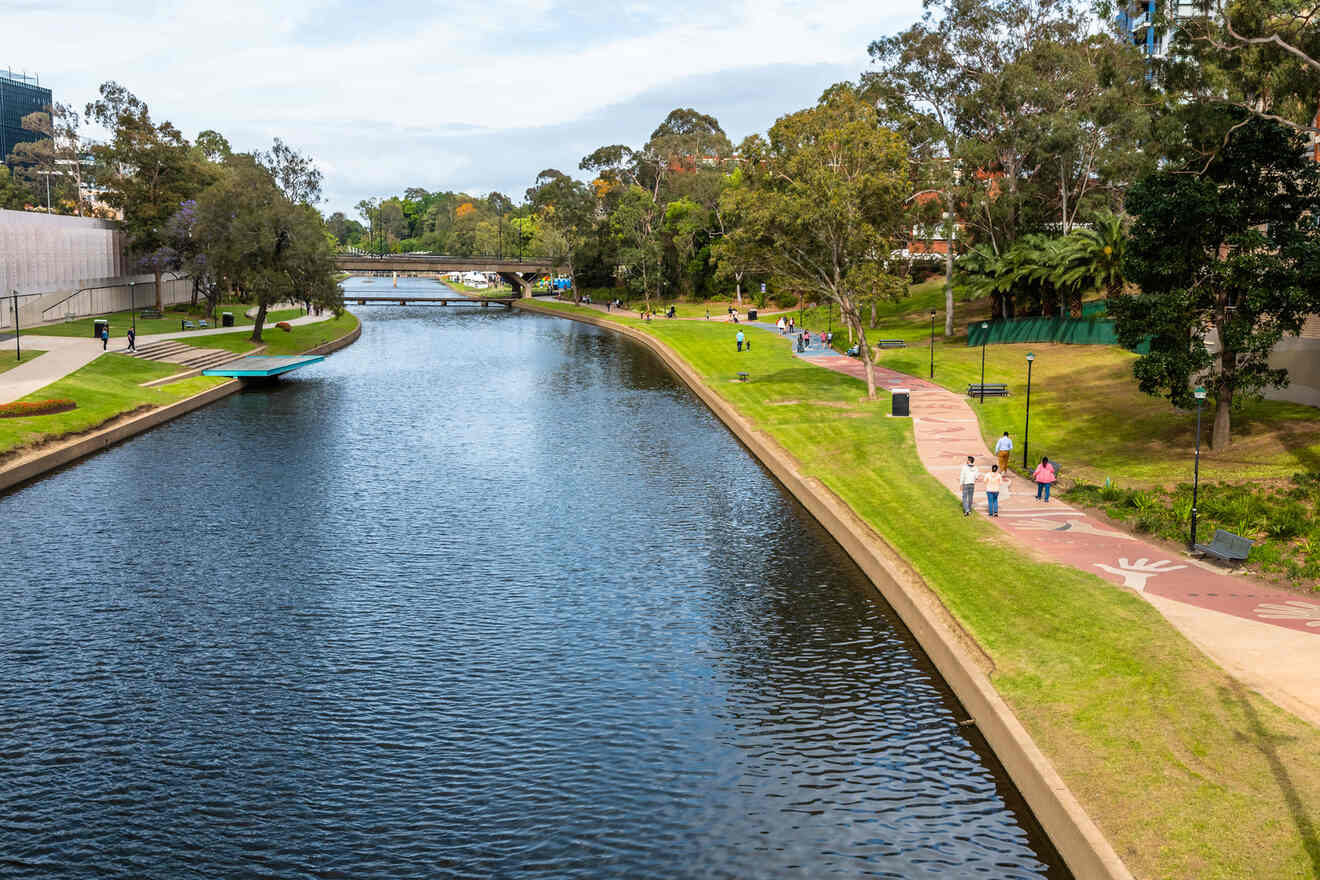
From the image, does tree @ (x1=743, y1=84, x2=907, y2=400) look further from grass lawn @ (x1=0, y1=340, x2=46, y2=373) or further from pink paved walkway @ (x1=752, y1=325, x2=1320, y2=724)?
grass lawn @ (x1=0, y1=340, x2=46, y2=373)

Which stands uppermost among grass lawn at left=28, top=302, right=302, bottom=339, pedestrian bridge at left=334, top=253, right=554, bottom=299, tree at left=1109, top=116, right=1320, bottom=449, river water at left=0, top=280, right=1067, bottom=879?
pedestrian bridge at left=334, top=253, right=554, bottom=299

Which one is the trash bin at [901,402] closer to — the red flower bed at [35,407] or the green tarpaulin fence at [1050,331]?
A: the green tarpaulin fence at [1050,331]

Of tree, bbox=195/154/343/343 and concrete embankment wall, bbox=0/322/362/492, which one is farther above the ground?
tree, bbox=195/154/343/343

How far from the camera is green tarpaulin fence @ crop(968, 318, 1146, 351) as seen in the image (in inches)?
2739

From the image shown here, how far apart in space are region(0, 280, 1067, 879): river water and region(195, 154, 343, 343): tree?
128 ft

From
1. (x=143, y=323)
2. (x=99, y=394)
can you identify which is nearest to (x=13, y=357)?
(x=99, y=394)

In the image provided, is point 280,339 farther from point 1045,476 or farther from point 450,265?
point 450,265

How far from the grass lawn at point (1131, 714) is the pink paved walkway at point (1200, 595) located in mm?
570

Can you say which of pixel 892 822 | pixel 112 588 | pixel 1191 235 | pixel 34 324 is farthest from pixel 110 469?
pixel 34 324

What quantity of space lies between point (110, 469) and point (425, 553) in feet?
64.9

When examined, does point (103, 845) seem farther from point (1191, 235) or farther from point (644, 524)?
point (1191, 235)

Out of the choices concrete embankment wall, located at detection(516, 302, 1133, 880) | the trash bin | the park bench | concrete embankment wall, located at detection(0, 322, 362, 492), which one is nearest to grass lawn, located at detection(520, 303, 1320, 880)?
concrete embankment wall, located at detection(516, 302, 1133, 880)

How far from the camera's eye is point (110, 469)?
44938mm

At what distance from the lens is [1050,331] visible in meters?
74.0
